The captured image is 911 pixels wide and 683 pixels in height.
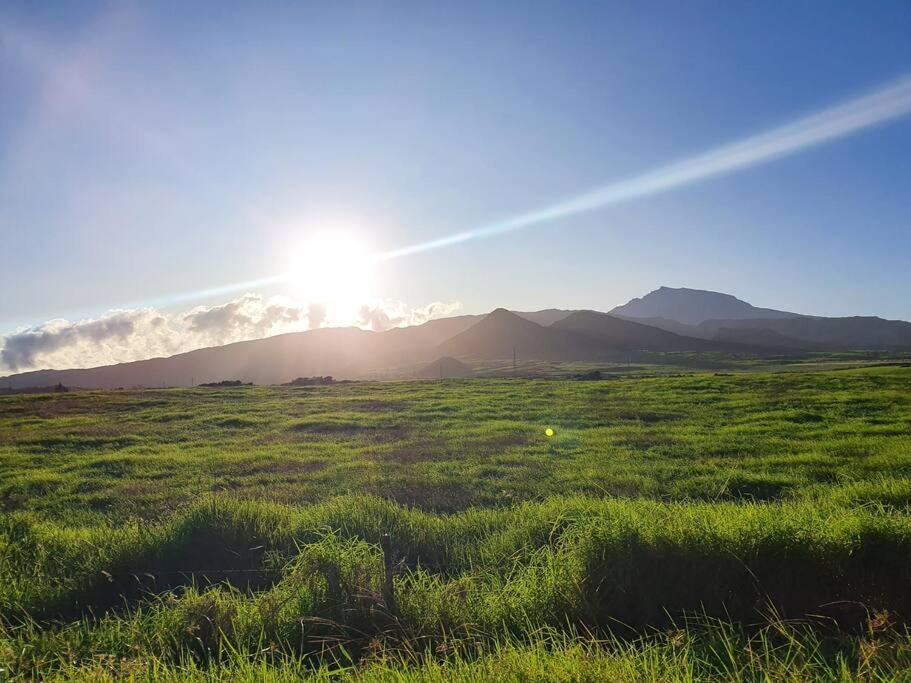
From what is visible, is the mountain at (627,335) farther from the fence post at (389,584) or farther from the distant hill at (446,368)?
the fence post at (389,584)

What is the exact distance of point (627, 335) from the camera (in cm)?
16525

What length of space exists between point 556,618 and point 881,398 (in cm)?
2348

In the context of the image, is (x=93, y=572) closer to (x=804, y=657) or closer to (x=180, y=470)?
(x=804, y=657)

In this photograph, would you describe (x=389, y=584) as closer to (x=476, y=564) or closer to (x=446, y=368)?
(x=476, y=564)

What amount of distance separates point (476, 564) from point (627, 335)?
166m

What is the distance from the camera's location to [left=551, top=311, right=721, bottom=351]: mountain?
501 ft

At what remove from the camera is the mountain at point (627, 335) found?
153 meters

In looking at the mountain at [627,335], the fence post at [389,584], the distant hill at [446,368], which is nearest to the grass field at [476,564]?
the fence post at [389,584]

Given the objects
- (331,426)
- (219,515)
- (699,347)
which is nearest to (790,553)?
(219,515)

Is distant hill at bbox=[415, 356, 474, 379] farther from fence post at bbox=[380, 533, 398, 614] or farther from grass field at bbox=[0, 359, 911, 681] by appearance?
fence post at bbox=[380, 533, 398, 614]

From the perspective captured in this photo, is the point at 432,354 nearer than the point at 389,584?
No

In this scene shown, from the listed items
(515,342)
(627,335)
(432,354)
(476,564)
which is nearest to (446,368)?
(515,342)

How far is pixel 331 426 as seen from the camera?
2325cm

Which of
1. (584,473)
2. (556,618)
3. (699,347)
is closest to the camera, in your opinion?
(556,618)
